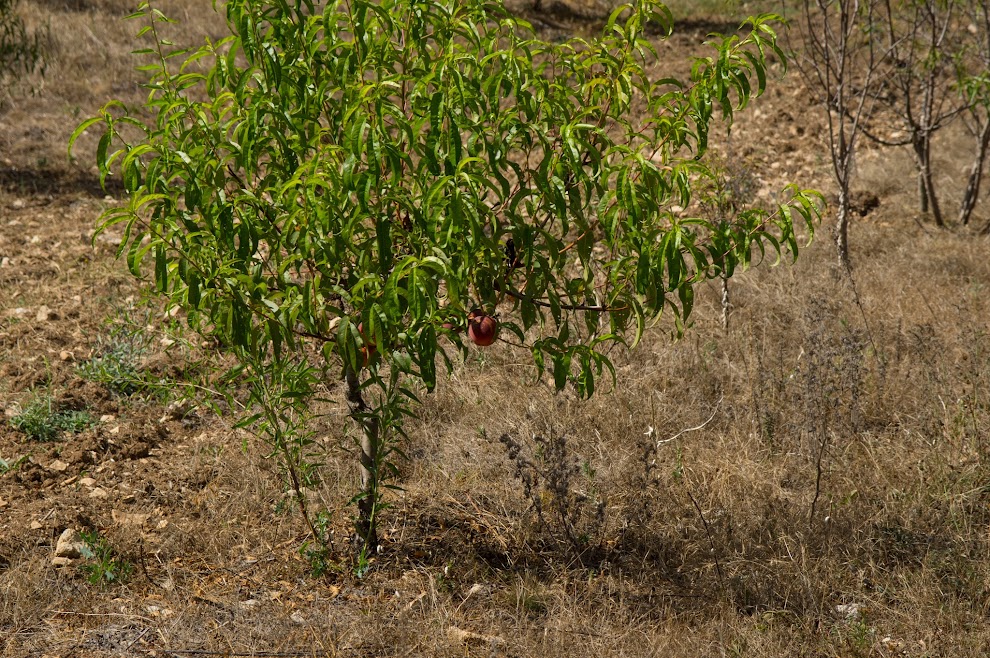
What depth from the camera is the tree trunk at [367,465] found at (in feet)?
10.8

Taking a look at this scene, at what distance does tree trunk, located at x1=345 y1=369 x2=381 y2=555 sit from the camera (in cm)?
330

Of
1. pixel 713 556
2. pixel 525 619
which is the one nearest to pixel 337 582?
pixel 525 619

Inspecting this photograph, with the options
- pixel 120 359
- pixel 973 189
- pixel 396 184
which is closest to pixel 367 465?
pixel 396 184

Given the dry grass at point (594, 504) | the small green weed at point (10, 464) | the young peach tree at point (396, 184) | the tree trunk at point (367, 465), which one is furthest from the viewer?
the small green weed at point (10, 464)

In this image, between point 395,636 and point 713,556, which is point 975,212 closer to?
point 713,556

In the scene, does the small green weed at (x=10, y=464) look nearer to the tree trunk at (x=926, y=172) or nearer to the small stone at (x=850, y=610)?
the small stone at (x=850, y=610)

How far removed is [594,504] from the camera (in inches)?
148

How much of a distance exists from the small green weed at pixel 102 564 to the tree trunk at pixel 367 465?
81 centimetres

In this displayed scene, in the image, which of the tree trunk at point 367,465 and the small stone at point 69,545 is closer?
the tree trunk at point 367,465

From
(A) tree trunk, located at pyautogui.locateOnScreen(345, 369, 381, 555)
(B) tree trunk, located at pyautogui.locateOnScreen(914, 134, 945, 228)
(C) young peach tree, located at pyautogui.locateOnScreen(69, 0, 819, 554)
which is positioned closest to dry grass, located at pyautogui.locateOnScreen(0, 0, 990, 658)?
(A) tree trunk, located at pyautogui.locateOnScreen(345, 369, 381, 555)

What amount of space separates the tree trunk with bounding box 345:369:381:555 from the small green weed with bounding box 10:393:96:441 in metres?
1.50

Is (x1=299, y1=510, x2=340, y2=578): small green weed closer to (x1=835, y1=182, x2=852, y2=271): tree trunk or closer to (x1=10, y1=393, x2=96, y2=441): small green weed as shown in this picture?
(x1=10, y1=393, x2=96, y2=441): small green weed

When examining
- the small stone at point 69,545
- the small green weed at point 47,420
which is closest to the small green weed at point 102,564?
the small stone at point 69,545

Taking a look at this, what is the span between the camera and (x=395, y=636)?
3.09 m
